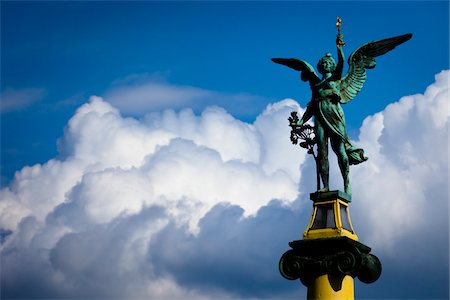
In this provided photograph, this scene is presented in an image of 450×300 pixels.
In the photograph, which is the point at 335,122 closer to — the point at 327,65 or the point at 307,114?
the point at 307,114

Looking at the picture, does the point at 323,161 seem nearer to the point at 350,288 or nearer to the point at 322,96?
the point at 322,96

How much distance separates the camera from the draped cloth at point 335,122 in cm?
2692

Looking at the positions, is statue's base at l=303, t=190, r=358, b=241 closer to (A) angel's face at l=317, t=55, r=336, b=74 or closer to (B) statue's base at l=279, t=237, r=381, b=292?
(B) statue's base at l=279, t=237, r=381, b=292

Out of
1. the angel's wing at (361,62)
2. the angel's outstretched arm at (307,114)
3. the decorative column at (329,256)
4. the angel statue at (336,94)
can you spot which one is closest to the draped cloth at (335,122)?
the angel statue at (336,94)

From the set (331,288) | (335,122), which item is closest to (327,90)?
(335,122)

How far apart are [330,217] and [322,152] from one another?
2.14 m

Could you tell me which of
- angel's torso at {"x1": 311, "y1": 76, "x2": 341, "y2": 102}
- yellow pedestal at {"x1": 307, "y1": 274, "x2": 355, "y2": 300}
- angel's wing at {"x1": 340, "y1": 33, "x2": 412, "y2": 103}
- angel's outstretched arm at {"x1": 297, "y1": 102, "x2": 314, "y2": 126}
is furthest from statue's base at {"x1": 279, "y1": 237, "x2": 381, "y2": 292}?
angel's wing at {"x1": 340, "y1": 33, "x2": 412, "y2": 103}

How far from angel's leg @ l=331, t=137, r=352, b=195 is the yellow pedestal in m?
2.73

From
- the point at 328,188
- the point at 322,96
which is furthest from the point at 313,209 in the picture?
the point at 322,96

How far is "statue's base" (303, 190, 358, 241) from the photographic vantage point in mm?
25312

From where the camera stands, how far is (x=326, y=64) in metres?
27.5

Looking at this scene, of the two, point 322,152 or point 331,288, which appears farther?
point 322,152

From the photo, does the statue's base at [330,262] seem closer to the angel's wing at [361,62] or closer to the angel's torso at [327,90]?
the angel's torso at [327,90]

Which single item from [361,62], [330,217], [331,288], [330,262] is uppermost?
[361,62]
